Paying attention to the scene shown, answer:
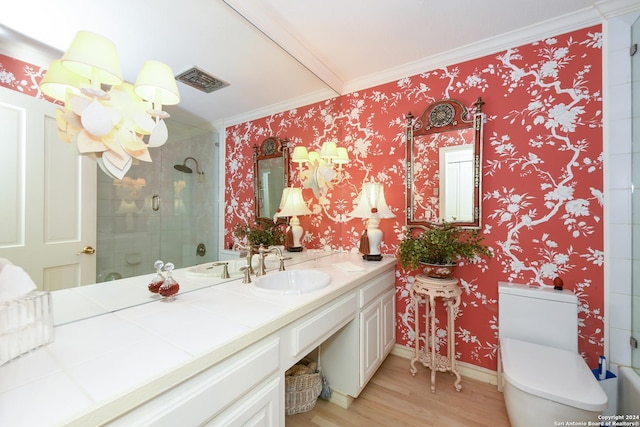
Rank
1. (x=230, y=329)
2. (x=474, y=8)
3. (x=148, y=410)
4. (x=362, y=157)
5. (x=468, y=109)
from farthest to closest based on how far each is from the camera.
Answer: (x=362, y=157) < (x=468, y=109) < (x=474, y=8) < (x=230, y=329) < (x=148, y=410)

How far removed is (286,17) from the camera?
62.7 inches

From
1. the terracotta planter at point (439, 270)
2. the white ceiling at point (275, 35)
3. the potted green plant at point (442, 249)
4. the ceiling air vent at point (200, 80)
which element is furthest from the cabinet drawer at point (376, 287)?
the ceiling air vent at point (200, 80)

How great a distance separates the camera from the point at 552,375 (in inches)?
49.3

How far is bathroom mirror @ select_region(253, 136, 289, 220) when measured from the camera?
161cm

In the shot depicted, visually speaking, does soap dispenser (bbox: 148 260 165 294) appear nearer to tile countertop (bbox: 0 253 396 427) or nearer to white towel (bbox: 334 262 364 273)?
tile countertop (bbox: 0 253 396 427)

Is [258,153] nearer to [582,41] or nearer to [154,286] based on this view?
[154,286]

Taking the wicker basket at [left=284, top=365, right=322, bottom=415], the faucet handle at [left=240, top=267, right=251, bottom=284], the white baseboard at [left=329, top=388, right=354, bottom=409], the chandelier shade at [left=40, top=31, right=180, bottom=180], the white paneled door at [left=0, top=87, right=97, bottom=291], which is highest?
the chandelier shade at [left=40, top=31, right=180, bottom=180]

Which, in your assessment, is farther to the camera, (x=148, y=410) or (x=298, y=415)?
(x=298, y=415)

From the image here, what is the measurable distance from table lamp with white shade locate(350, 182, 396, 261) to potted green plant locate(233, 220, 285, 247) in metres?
0.62

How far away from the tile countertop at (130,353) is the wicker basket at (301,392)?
713 millimetres

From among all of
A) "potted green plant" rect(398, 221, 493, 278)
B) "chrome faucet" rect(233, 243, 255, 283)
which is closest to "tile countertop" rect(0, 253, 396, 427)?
"chrome faucet" rect(233, 243, 255, 283)

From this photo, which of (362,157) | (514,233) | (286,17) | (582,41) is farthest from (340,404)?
(582,41)

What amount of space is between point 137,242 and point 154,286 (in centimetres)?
20

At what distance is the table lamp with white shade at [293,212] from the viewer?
1.87 m
